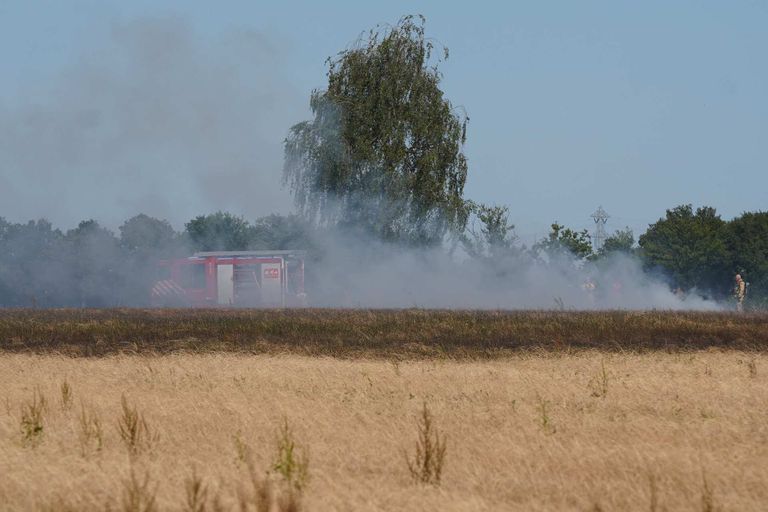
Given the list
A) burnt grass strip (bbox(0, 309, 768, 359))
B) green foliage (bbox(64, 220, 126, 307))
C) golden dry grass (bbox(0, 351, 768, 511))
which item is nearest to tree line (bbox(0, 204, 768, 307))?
green foliage (bbox(64, 220, 126, 307))

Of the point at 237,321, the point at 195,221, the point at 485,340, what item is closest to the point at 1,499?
the point at 485,340

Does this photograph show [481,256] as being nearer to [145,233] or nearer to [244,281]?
[244,281]

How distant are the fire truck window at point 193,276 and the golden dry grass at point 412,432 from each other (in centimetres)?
3745

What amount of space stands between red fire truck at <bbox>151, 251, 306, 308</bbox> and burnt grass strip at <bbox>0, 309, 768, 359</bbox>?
2088cm

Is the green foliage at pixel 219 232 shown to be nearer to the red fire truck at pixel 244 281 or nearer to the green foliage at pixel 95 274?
the green foliage at pixel 95 274

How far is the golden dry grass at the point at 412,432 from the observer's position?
10.4 metres

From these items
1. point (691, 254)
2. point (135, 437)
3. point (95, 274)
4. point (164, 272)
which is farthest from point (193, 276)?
point (135, 437)

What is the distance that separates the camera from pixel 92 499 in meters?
9.92

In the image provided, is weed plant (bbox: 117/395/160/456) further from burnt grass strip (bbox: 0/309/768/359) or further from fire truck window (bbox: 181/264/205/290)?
fire truck window (bbox: 181/264/205/290)

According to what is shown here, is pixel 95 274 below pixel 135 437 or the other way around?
the other way around

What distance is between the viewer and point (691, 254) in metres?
83.6

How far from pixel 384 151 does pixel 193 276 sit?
40.2 feet

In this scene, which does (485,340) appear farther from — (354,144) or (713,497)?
(354,144)

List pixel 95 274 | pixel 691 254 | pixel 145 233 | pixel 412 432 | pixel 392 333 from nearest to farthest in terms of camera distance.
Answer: pixel 412 432 < pixel 392 333 < pixel 95 274 < pixel 691 254 < pixel 145 233
